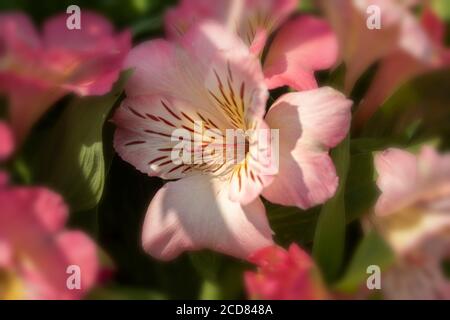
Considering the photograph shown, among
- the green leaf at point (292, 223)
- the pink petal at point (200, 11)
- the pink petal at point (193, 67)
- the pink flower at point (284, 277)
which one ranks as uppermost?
the pink petal at point (200, 11)

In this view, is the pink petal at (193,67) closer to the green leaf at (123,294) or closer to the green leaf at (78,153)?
the green leaf at (78,153)

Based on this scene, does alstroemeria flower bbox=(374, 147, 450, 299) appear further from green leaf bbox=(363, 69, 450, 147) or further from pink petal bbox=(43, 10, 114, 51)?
pink petal bbox=(43, 10, 114, 51)

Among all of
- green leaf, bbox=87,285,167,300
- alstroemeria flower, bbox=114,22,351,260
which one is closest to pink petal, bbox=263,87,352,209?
alstroemeria flower, bbox=114,22,351,260

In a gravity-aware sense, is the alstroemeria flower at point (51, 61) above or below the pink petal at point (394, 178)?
above

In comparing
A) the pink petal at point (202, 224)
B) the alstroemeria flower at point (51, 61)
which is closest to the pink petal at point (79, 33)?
the alstroemeria flower at point (51, 61)

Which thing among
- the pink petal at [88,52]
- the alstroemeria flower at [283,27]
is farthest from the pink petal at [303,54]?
the pink petal at [88,52]
